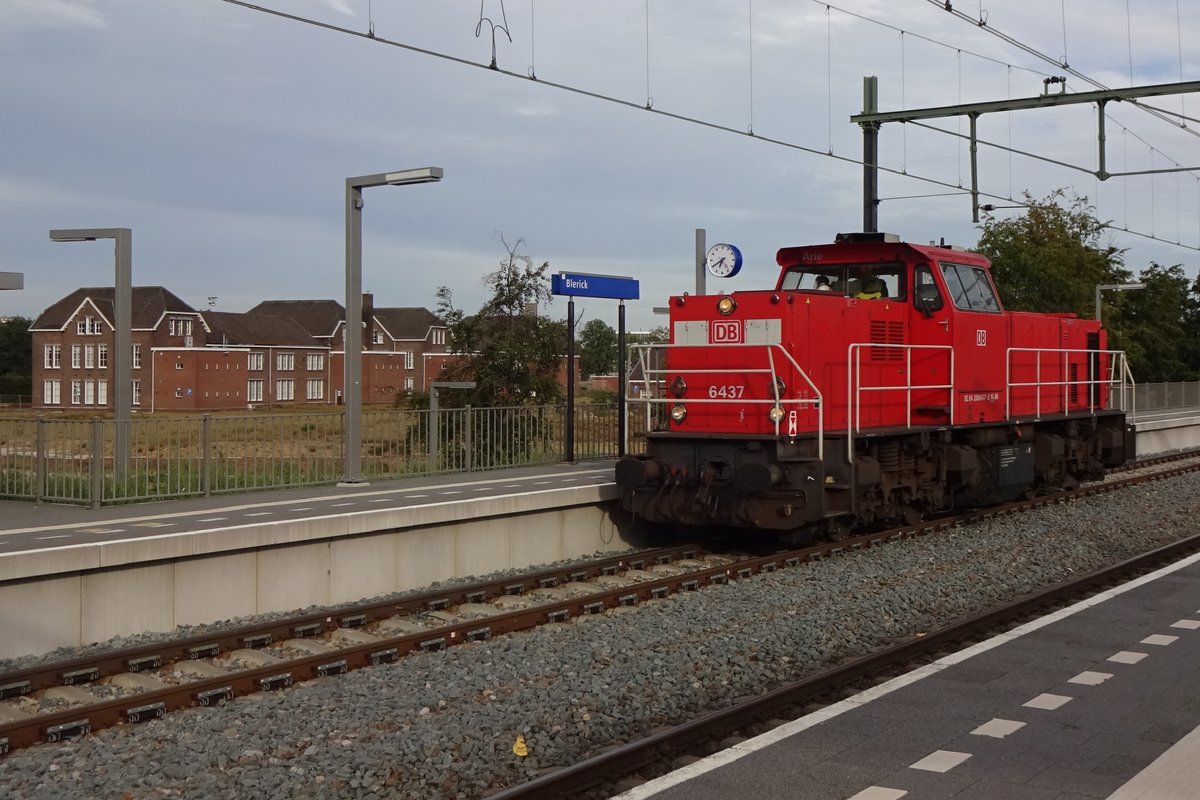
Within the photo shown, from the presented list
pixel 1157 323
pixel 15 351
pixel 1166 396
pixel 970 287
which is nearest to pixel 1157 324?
pixel 1157 323

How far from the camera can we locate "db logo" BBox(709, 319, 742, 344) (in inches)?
502

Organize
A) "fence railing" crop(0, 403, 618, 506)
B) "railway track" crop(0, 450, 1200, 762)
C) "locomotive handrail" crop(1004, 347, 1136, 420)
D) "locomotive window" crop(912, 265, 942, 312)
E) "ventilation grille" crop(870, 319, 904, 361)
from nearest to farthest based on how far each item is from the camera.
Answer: "railway track" crop(0, 450, 1200, 762), "fence railing" crop(0, 403, 618, 506), "ventilation grille" crop(870, 319, 904, 361), "locomotive window" crop(912, 265, 942, 312), "locomotive handrail" crop(1004, 347, 1136, 420)

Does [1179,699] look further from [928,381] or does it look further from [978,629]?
[928,381]

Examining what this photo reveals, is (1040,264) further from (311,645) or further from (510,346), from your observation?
(311,645)

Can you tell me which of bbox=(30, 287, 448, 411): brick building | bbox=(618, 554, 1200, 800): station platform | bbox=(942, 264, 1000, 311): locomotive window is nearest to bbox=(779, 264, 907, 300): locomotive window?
bbox=(942, 264, 1000, 311): locomotive window

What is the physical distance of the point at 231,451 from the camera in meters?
14.1

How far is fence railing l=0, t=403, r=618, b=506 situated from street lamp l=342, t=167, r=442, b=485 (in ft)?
1.51

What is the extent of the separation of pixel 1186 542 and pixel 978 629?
18.8 feet

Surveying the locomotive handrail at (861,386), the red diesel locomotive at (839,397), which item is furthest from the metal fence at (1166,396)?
the locomotive handrail at (861,386)

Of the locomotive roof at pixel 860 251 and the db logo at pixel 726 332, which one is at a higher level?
the locomotive roof at pixel 860 251

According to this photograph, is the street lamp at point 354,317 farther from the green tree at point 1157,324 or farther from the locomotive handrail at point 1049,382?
the green tree at point 1157,324

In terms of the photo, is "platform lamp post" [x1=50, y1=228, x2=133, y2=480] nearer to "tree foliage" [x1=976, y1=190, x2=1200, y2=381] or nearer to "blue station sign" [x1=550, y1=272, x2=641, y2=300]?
"blue station sign" [x1=550, y1=272, x2=641, y2=300]

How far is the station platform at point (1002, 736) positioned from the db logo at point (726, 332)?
5.17 metres

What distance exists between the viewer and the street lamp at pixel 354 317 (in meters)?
14.6
